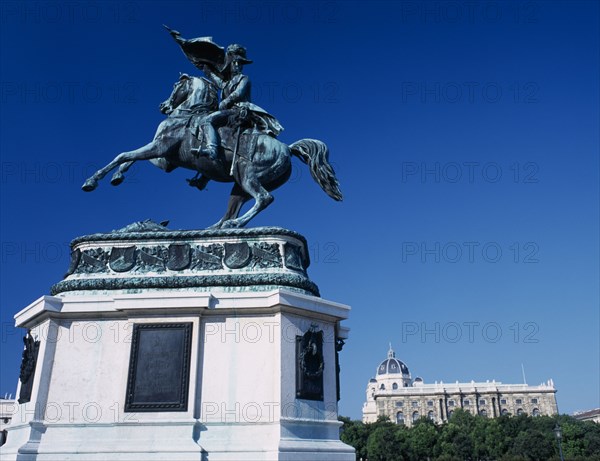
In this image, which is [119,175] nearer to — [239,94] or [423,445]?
[239,94]

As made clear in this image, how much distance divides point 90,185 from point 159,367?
3817 millimetres

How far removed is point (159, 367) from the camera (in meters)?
8.71

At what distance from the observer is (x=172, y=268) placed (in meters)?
9.54

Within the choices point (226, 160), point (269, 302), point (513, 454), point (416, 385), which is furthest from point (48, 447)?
point (416, 385)

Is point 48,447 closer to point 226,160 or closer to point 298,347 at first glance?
point 298,347

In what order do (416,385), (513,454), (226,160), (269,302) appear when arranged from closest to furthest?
(269,302) < (226,160) < (513,454) < (416,385)

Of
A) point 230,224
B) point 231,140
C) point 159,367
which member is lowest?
point 159,367

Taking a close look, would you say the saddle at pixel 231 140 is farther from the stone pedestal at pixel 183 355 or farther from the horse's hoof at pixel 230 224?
the stone pedestal at pixel 183 355

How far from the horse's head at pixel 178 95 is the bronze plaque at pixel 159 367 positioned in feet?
15.9

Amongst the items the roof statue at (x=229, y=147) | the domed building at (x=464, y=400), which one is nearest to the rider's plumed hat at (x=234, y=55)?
the roof statue at (x=229, y=147)

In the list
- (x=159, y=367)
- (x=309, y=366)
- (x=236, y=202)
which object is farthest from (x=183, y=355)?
(x=236, y=202)

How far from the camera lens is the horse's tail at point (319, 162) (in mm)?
11172

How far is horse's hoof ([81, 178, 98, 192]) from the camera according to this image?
10.4 metres

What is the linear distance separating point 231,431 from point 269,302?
6.45ft
